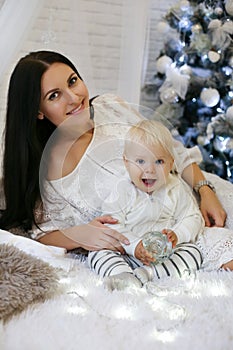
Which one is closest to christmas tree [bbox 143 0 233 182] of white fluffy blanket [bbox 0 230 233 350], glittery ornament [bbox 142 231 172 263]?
glittery ornament [bbox 142 231 172 263]

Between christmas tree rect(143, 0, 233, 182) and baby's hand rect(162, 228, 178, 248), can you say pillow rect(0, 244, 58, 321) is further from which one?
christmas tree rect(143, 0, 233, 182)

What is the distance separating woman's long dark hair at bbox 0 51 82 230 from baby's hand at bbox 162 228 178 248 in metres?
0.41

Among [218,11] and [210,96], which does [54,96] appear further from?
[218,11]

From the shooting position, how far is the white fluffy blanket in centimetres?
111

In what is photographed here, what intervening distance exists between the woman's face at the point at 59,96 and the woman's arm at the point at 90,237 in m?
0.32

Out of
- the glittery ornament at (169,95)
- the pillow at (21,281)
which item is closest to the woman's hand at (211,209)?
the pillow at (21,281)

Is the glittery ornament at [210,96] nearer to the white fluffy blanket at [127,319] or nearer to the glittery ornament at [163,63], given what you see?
the glittery ornament at [163,63]

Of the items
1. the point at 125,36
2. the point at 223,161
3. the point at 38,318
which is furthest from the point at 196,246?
the point at 223,161

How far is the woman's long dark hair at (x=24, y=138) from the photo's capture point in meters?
1.59

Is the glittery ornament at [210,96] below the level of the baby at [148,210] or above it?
below

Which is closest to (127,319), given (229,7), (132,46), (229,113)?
(132,46)

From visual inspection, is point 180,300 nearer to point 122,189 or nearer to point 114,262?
point 114,262

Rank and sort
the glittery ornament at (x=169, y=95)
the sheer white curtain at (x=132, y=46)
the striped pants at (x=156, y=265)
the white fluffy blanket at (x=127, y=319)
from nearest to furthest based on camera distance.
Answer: the white fluffy blanket at (x=127, y=319) < the striped pants at (x=156, y=265) < the sheer white curtain at (x=132, y=46) < the glittery ornament at (x=169, y=95)

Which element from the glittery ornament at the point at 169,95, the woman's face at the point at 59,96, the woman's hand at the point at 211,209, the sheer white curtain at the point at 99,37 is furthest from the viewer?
the glittery ornament at the point at 169,95
